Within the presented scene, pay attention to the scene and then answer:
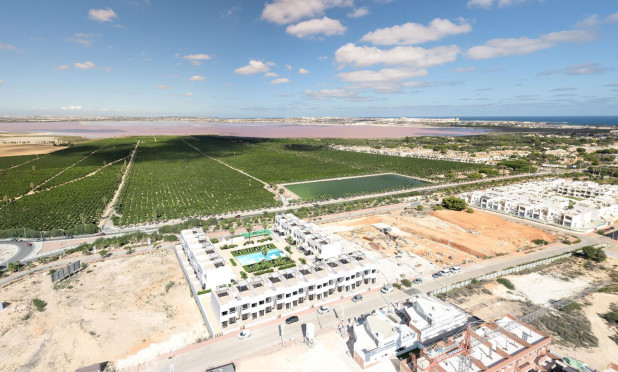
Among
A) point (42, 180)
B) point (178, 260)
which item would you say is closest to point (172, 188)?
point (42, 180)

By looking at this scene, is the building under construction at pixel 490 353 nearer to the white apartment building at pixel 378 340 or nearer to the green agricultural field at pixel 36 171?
the white apartment building at pixel 378 340

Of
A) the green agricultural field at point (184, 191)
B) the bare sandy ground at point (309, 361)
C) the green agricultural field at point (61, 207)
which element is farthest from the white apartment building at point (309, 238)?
the green agricultural field at point (61, 207)

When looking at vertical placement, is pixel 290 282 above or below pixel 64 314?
above

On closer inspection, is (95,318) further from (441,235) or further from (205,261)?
(441,235)

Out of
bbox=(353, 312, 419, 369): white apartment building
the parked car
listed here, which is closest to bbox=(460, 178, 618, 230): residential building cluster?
the parked car

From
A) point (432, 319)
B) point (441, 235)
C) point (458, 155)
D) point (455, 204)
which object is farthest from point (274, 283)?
point (458, 155)

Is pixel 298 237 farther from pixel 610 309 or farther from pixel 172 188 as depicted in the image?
pixel 172 188
